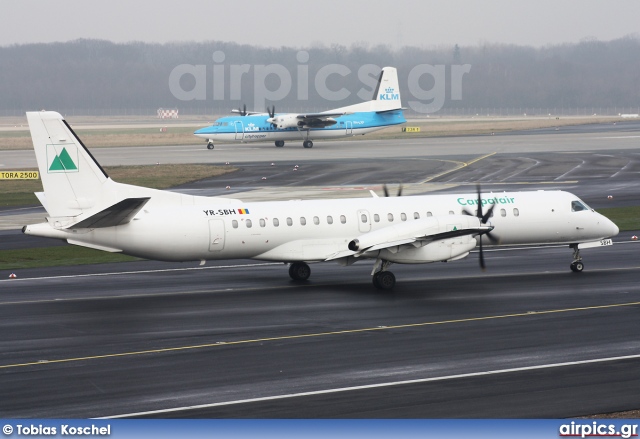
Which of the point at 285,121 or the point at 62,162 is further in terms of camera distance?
the point at 285,121

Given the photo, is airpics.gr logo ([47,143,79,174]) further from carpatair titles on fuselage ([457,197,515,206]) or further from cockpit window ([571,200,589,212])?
cockpit window ([571,200,589,212])

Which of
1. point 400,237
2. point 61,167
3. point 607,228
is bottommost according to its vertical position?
point 607,228

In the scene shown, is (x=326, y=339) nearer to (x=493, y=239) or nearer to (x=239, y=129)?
(x=493, y=239)

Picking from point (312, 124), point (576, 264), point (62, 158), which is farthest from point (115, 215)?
point (312, 124)

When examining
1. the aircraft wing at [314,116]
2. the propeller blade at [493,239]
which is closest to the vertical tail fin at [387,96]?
the aircraft wing at [314,116]

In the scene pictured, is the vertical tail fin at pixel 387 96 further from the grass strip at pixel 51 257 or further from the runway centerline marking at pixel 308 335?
the runway centerline marking at pixel 308 335

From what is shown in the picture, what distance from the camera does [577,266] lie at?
108 ft

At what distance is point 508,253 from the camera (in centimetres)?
3859

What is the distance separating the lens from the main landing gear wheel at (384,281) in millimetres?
29891

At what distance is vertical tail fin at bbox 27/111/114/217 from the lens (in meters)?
27.9

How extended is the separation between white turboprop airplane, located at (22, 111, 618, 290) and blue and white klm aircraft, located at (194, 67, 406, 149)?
66.3 meters

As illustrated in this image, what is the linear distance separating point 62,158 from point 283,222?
297 inches

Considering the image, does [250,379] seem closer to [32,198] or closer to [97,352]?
[97,352]

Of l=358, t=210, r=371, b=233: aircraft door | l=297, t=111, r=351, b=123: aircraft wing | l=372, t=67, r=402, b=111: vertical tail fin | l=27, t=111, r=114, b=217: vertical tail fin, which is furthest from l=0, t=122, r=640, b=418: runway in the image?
l=372, t=67, r=402, b=111: vertical tail fin
